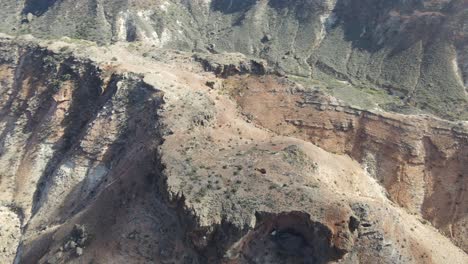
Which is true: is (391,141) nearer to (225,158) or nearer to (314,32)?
(225,158)

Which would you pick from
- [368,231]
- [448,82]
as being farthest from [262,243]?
[448,82]

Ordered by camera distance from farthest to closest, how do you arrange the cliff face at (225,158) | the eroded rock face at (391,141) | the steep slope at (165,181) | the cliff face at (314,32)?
the cliff face at (314,32) → the eroded rock face at (391,141) → the cliff face at (225,158) → the steep slope at (165,181)

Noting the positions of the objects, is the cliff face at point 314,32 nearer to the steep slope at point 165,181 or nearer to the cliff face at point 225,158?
the cliff face at point 225,158

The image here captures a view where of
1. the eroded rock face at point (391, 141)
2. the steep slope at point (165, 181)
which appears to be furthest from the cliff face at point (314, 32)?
the steep slope at point (165, 181)

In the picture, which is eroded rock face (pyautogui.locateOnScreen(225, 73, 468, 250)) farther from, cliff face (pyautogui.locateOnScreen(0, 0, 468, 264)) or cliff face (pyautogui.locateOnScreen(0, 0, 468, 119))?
cliff face (pyautogui.locateOnScreen(0, 0, 468, 119))

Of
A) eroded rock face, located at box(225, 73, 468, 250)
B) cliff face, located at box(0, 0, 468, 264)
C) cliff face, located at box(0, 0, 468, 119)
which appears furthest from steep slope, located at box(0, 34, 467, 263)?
cliff face, located at box(0, 0, 468, 119)

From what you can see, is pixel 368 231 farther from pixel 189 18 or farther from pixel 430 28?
pixel 189 18

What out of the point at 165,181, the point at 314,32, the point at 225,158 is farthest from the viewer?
the point at 314,32

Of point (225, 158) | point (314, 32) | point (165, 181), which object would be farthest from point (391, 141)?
point (314, 32)

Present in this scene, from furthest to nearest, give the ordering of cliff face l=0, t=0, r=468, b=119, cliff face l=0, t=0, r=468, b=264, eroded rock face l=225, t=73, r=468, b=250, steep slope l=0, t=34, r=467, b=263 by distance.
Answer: cliff face l=0, t=0, r=468, b=119 < eroded rock face l=225, t=73, r=468, b=250 < cliff face l=0, t=0, r=468, b=264 < steep slope l=0, t=34, r=467, b=263
